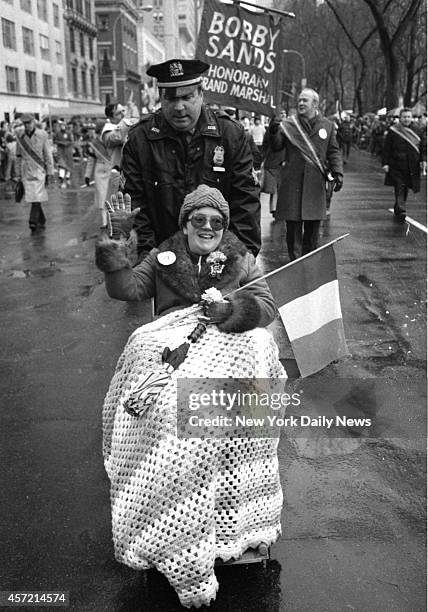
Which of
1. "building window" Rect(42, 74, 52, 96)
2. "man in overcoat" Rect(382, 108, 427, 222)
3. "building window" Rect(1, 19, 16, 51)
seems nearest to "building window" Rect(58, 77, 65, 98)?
"building window" Rect(42, 74, 52, 96)

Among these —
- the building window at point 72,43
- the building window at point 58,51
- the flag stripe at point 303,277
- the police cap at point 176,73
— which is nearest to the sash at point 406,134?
the flag stripe at point 303,277

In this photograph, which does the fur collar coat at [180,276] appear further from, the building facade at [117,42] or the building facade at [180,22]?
the building facade at [180,22]

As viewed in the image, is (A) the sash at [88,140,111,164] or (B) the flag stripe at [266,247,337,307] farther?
(A) the sash at [88,140,111,164]

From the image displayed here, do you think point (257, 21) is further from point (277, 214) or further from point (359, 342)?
point (359, 342)

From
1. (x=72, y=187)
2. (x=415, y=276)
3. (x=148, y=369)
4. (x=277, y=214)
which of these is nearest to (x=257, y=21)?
(x=277, y=214)

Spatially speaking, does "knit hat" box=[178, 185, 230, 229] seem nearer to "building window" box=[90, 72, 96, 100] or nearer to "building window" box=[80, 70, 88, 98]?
"building window" box=[80, 70, 88, 98]

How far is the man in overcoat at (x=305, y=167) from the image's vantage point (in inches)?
325

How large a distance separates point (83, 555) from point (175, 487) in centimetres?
85

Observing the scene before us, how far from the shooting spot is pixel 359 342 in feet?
20.2

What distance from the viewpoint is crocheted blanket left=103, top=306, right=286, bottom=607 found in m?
2.65

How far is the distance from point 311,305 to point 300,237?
4564 millimetres

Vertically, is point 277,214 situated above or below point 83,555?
above

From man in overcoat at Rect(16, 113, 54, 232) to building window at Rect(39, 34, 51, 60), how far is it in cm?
4771

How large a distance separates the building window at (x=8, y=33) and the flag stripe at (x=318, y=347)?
157 feet
